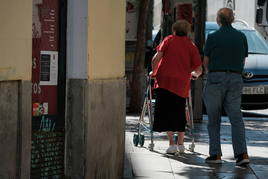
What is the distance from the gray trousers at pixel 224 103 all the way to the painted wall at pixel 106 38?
1779 mm

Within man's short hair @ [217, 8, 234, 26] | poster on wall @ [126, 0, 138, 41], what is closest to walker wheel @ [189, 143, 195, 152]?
man's short hair @ [217, 8, 234, 26]

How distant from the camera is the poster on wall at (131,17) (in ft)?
57.4

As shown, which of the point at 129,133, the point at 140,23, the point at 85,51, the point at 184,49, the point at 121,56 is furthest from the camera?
the point at 140,23

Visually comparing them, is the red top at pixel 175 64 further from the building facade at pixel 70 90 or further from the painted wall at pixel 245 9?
the painted wall at pixel 245 9

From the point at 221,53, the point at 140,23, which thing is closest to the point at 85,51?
the point at 221,53

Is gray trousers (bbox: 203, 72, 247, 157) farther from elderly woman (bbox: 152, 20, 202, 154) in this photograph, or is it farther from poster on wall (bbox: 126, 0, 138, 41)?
poster on wall (bbox: 126, 0, 138, 41)

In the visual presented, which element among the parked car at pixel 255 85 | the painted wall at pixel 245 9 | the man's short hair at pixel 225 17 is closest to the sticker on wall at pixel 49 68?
the man's short hair at pixel 225 17

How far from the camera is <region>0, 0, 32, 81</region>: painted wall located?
19.9 ft

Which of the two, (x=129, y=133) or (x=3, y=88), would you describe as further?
(x=129, y=133)

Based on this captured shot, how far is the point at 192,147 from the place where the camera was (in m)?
11.1

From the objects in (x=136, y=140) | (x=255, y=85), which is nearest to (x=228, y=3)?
(x=255, y=85)

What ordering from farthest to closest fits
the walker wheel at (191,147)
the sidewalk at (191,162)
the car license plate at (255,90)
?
the car license plate at (255,90), the walker wheel at (191,147), the sidewalk at (191,162)

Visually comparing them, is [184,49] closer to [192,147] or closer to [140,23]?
[192,147]

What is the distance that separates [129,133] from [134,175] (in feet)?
14.0
